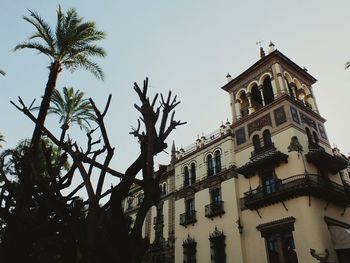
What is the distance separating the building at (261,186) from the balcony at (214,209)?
0.09 meters

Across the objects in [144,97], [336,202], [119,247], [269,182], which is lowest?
[119,247]

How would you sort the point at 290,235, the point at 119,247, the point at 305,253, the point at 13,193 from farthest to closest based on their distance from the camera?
1. the point at 290,235
2. the point at 305,253
3. the point at 13,193
4. the point at 119,247

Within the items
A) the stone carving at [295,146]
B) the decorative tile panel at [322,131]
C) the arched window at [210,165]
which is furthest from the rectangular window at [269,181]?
the decorative tile panel at [322,131]

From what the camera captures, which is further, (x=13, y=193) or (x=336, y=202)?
(x=336, y=202)

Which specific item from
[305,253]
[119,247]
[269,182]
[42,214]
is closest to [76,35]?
[42,214]

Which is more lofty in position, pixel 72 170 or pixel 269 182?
pixel 269 182

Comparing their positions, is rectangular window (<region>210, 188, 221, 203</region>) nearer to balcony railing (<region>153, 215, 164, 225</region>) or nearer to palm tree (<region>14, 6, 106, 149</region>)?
balcony railing (<region>153, 215, 164, 225</region>)

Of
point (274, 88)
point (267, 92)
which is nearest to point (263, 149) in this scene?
point (274, 88)

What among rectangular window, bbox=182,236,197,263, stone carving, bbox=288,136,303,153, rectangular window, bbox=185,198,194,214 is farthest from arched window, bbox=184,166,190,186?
stone carving, bbox=288,136,303,153

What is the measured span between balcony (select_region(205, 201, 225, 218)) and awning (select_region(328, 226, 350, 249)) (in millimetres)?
8082

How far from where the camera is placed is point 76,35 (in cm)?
1619

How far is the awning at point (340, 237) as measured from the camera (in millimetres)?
19219

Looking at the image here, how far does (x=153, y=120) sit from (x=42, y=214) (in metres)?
3.39

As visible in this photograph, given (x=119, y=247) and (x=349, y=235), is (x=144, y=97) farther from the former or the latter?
(x=349, y=235)
